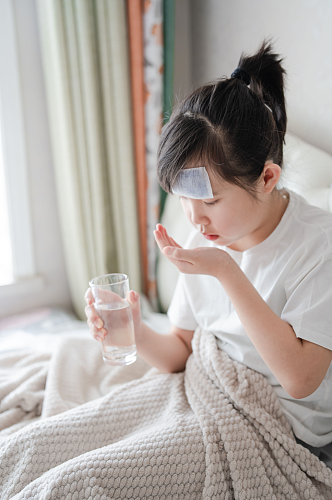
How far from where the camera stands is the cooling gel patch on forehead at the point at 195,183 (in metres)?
0.77

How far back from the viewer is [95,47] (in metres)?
1.53

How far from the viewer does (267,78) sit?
0.89 metres

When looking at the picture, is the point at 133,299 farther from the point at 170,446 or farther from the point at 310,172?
the point at 310,172

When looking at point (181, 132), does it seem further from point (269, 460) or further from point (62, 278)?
point (62, 278)

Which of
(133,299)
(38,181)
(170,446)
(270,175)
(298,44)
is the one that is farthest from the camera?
(38,181)

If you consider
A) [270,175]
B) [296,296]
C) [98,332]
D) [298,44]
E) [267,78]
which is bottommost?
[98,332]

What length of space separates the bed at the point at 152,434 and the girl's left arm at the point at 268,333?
11 centimetres

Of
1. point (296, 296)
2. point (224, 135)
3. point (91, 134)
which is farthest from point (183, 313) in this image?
point (91, 134)

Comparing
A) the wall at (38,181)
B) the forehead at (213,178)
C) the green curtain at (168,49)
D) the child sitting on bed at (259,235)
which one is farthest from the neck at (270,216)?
the wall at (38,181)

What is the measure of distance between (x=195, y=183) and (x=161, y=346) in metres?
0.46

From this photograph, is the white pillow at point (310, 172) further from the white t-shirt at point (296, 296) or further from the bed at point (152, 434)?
the white t-shirt at point (296, 296)

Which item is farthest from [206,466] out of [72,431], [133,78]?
[133,78]

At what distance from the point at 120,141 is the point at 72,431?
3.93ft

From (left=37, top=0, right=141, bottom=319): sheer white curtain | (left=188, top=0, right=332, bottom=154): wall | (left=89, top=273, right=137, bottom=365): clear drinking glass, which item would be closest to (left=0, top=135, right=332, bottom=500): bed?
(left=89, top=273, right=137, bottom=365): clear drinking glass
